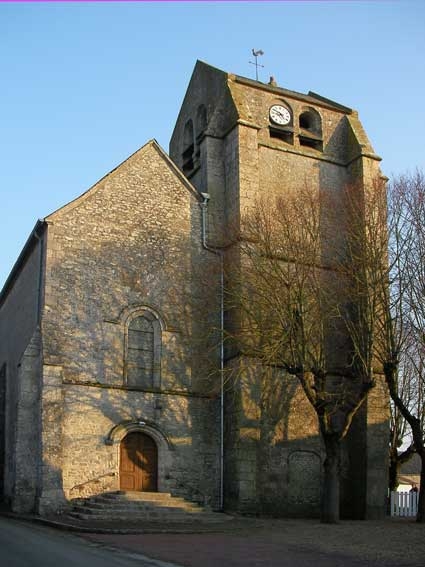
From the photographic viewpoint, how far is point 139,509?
60.6 feet

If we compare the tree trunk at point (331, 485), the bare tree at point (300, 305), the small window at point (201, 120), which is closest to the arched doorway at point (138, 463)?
the bare tree at point (300, 305)

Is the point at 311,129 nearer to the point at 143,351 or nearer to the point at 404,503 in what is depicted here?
the point at 143,351

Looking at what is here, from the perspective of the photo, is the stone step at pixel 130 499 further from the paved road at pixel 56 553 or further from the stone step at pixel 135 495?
the paved road at pixel 56 553

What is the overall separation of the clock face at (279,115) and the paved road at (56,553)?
16.3 m

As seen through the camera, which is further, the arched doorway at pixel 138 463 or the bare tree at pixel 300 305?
the arched doorway at pixel 138 463

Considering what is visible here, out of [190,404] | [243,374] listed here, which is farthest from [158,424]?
[243,374]

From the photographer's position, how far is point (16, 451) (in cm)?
1953

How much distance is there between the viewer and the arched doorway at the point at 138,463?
20688mm

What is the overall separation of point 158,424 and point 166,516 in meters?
3.57

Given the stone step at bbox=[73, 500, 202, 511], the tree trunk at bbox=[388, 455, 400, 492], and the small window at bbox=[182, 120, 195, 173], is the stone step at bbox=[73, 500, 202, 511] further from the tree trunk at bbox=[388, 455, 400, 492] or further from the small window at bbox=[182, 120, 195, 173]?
the small window at bbox=[182, 120, 195, 173]

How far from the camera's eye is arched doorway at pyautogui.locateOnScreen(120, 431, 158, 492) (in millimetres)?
20688

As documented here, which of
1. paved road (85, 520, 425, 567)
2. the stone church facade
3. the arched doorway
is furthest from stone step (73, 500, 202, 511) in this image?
paved road (85, 520, 425, 567)

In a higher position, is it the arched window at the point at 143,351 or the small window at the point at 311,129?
the small window at the point at 311,129

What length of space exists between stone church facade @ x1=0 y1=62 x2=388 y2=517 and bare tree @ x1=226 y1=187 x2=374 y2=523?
3.71 feet
